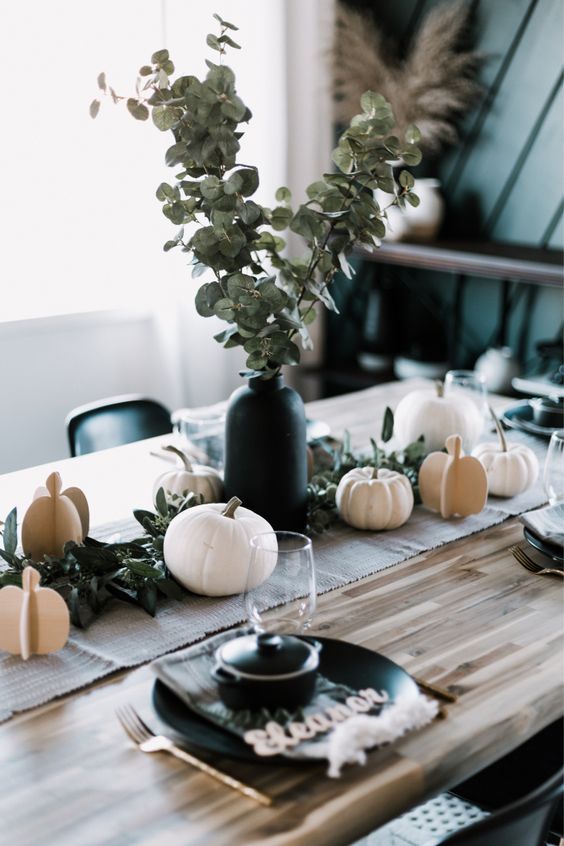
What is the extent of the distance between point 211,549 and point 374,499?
350mm

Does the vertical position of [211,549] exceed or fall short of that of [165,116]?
it falls short

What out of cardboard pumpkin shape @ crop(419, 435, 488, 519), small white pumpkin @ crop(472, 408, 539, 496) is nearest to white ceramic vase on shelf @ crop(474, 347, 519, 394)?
small white pumpkin @ crop(472, 408, 539, 496)

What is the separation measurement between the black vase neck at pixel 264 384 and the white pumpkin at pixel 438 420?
0.45 metres

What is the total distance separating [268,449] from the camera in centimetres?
152

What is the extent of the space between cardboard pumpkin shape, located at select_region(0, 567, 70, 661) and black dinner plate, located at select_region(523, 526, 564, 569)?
2.35 ft

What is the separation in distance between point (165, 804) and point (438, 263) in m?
2.68

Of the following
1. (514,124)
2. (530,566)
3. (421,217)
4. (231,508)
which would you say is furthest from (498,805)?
(514,124)

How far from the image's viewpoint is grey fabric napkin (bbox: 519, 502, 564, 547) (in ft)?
4.94

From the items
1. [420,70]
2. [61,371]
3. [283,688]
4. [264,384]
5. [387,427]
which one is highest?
[420,70]

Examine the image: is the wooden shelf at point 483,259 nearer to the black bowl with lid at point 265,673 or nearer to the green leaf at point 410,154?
the green leaf at point 410,154

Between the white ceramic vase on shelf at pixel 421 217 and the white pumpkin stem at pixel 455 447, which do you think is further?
the white ceramic vase on shelf at pixel 421 217

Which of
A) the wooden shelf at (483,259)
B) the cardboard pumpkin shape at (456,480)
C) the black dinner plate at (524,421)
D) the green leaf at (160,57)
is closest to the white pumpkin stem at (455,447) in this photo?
the cardboard pumpkin shape at (456,480)

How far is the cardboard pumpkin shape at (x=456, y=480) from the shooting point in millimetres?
1635

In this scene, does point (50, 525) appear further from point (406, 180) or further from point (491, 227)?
point (491, 227)
